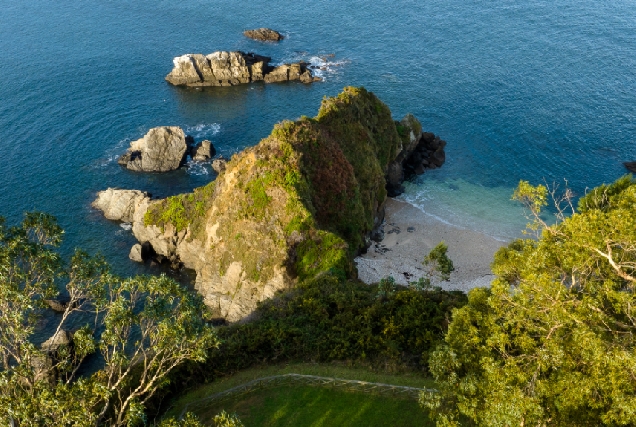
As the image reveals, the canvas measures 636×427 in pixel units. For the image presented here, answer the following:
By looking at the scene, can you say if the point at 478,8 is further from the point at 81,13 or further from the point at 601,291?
the point at 601,291

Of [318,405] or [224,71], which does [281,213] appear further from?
[224,71]

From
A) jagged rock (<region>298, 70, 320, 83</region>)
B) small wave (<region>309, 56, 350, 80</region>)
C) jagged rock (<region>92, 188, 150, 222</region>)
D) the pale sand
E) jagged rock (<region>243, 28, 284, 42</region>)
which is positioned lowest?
the pale sand

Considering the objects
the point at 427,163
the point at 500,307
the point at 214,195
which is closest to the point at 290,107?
the point at 427,163

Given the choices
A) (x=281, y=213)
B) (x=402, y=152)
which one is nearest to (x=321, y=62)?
(x=402, y=152)

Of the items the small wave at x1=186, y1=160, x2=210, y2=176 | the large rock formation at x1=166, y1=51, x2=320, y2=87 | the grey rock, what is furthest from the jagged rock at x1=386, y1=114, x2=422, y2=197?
the grey rock

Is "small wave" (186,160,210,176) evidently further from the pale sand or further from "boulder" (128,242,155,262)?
the pale sand
